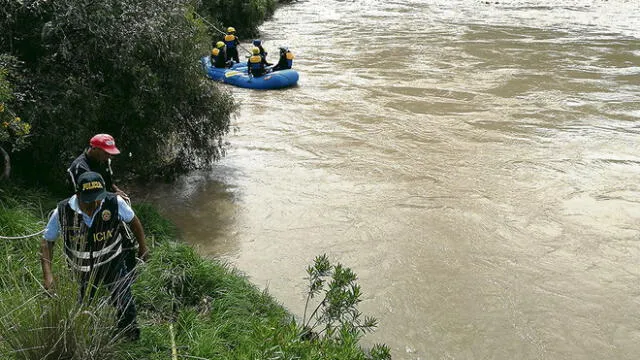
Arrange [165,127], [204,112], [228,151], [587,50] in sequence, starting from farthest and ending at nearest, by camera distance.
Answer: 1. [587,50]
2. [228,151]
3. [204,112]
4. [165,127]

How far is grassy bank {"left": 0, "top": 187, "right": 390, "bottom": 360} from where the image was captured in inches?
141

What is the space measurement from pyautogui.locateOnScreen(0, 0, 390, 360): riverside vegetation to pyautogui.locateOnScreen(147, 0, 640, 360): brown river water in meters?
0.78

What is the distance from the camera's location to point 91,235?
4.02 metres

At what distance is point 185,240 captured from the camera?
8078 millimetres

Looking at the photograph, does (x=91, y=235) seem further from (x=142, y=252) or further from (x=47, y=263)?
(x=142, y=252)

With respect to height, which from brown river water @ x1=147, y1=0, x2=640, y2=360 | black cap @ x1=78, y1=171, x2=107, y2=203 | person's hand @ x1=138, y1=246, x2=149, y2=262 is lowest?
brown river water @ x1=147, y1=0, x2=640, y2=360

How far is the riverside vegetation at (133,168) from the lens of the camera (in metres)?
3.83

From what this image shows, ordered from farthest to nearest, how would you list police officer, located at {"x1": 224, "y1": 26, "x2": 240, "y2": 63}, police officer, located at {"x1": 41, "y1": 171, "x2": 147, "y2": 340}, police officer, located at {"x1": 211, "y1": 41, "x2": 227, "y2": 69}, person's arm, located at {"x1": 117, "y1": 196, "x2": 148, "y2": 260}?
1. police officer, located at {"x1": 224, "y1": 26, "x2": 240, "y2": 63}
2. police officer, located at {"x1": 211, "y1": 41, "x2": 227, "y2": 69}
3. person's arm, located at {"x1": 117, "y1": 196, "x2": 148, "y2": 260}
4. police officer, located at {"x1": 41, "y1": 171, "x2": 147, "y2": 340}

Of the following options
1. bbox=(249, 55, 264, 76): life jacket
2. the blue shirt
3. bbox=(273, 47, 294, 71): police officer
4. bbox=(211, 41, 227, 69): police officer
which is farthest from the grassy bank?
bbox=(211, 41, 227, 69): police officer

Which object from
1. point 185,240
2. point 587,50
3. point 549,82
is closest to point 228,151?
point 185,240

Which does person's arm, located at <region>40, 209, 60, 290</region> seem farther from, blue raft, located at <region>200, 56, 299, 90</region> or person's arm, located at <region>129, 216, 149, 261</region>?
blue raft, located at <region>200, 56, 299, 90</region>

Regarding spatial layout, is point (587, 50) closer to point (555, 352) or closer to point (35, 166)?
point (555, 352)

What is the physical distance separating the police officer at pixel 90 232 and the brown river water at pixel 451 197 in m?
2.92

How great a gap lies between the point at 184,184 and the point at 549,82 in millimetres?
10736
